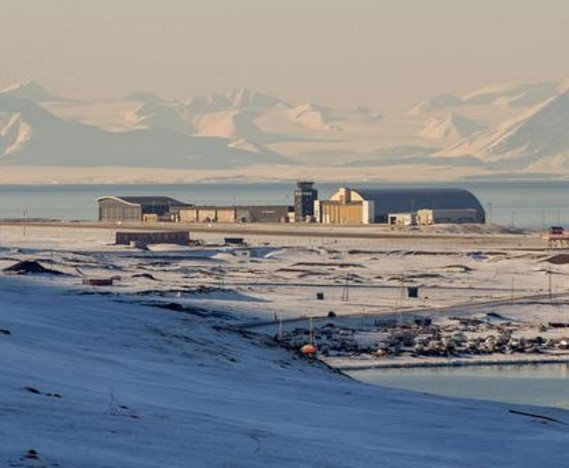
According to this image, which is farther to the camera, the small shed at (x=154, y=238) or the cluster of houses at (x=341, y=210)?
the cluster of houses at (x=341, y=210)

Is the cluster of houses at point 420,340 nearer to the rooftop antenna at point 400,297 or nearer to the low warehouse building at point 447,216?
the rooftop antenna at point 400,297

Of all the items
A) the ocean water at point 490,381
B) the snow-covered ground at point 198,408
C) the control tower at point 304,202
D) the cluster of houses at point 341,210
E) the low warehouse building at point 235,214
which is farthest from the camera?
the low warehouse building at point 235,214

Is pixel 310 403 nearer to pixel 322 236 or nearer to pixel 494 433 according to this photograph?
pixel 494 433

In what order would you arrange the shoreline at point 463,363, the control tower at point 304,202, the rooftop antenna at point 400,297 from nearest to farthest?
the shoreline at point 463,363 → the rooftop antenna at point 400,297 → the control tower at point 304,202

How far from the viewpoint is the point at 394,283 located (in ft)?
226

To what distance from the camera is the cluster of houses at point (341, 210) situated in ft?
396

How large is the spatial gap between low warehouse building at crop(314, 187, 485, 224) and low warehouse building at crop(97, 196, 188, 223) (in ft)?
→ 36.0

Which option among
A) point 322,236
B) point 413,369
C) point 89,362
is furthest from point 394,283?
point 89,362

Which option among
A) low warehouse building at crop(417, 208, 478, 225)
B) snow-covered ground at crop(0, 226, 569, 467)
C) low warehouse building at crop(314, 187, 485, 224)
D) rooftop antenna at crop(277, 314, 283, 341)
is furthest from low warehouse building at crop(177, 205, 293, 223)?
snow-covered ground at crop(0, 226, 569, 467)

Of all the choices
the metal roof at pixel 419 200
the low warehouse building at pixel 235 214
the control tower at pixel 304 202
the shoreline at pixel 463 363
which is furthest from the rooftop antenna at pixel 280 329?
the low warehouse building at pixel 235 214

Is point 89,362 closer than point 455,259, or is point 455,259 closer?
point 89,362

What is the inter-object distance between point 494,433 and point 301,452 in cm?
380

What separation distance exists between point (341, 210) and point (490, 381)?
82.6 metres

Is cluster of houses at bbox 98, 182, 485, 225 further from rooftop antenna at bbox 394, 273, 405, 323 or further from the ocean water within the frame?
the ocean water
